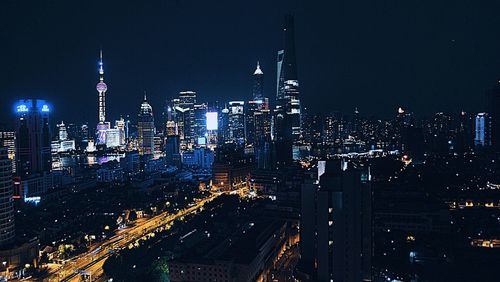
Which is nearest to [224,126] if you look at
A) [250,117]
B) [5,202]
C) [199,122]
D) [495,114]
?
[250,117]

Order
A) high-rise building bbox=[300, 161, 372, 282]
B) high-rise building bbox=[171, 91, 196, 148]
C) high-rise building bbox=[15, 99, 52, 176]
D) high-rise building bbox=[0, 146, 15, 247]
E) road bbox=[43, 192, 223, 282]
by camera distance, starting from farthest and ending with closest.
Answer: high-rise building bbox=[171, 91, 196, 148]
high-rise building bbox=[15, 99, 52, 176]
high-rise building bbox=[0, 146, 15, 247]
road bbox=[43, 192, 223, 282]
high-rise building bbox=[300, 161, 372, 282]

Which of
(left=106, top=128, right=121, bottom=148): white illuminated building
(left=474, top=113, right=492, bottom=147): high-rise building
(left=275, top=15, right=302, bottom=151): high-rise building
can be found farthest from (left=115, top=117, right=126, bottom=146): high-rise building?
(left=474, top=113, right=492, bottom=147): high-rise building

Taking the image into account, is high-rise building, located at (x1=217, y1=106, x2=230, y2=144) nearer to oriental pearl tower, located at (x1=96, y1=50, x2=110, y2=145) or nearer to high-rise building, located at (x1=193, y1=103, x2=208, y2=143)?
high-rise building, located at (x1=193, y1=103, x2=208, y2=143)

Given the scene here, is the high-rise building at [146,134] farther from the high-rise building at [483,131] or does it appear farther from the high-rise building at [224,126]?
the high-rise building at [483,131]

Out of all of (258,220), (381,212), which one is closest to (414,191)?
(381,212)

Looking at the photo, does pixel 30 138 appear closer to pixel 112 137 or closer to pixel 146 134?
pixel 146 134

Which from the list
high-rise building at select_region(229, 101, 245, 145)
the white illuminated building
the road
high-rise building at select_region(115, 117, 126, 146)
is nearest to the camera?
the road
